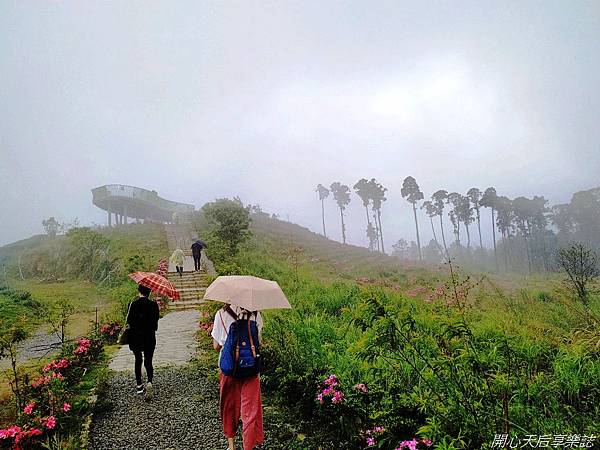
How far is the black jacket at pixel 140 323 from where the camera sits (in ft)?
16.1

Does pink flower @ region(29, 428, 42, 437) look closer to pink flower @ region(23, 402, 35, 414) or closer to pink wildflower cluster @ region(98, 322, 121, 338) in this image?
pink flower @ region(23, 402, 35, 414)

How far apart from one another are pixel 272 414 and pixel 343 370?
1114mm

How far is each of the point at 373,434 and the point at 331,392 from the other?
0.60 metres

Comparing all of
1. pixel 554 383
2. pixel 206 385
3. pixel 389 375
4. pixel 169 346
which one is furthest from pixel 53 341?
pixel 554 383

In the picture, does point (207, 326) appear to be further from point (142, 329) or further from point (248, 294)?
point (248, 294)

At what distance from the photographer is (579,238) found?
61.7 meters

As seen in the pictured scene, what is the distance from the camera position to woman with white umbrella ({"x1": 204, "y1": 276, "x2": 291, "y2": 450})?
3229 mm

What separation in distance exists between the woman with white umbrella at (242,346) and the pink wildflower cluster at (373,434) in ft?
3.42

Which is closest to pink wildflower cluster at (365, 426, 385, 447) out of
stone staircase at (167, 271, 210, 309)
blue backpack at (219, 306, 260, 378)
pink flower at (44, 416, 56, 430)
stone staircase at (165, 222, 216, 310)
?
blue backpack at (219, 306, 260, 378)

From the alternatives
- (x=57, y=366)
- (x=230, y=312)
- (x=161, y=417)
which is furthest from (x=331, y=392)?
(x=57, y=366)

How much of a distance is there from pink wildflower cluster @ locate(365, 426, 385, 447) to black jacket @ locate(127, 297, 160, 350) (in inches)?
133

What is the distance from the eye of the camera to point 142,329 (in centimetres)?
494

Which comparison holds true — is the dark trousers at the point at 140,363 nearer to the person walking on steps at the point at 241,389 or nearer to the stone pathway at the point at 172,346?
the stone pathway at the point at 172,346

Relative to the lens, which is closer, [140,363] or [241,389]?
[241,389]
